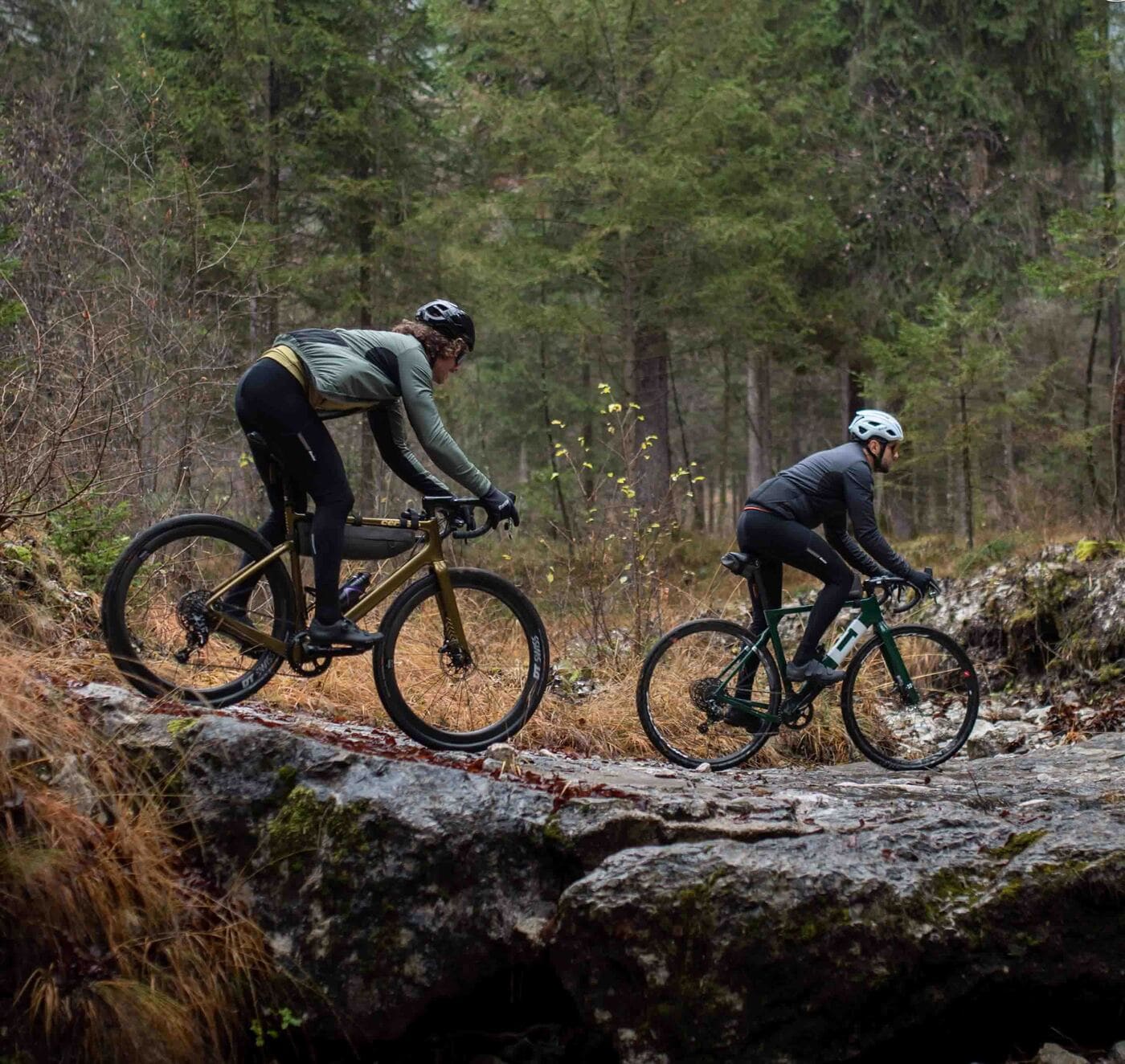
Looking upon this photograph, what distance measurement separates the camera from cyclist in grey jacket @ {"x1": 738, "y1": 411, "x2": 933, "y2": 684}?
6422mm

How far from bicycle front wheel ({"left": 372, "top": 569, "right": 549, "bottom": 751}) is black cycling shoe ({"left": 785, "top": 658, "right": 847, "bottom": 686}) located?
1.60 meters

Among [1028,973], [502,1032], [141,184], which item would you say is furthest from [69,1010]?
[141,184]

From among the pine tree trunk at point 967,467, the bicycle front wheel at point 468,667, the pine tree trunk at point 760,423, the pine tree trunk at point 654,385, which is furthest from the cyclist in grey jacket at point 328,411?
the pine tree trunk at point 760,423

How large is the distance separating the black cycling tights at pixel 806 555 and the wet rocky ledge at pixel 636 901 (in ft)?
5.23

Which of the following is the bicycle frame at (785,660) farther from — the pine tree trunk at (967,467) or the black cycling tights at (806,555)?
the pine tree trunk at (967,467)

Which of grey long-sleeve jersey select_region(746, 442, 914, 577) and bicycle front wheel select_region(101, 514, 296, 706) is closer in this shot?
bicycle front wheel select_region(101, 514, 296, 706)

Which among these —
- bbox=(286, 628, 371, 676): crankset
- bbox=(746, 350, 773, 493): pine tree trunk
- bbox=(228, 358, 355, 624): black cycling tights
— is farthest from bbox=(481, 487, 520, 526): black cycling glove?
bbox=(746, 350, 773, 493): pine tree trunk

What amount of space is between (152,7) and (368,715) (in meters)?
13.6

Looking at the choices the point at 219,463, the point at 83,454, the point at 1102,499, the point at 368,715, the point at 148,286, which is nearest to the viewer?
the point at 368,715

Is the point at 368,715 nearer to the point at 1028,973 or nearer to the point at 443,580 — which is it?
the point at 443,580

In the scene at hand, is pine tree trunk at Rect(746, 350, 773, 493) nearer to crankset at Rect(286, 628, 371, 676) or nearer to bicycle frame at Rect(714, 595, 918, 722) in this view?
bicycle frame at Rect(714, 595, 918, 722)

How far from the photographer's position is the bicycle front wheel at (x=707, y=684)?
21.0 ft

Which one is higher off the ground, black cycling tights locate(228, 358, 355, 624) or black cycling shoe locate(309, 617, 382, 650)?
black cycling tights locate(228, 358, 355, 624)

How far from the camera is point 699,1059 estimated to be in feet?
14.1
